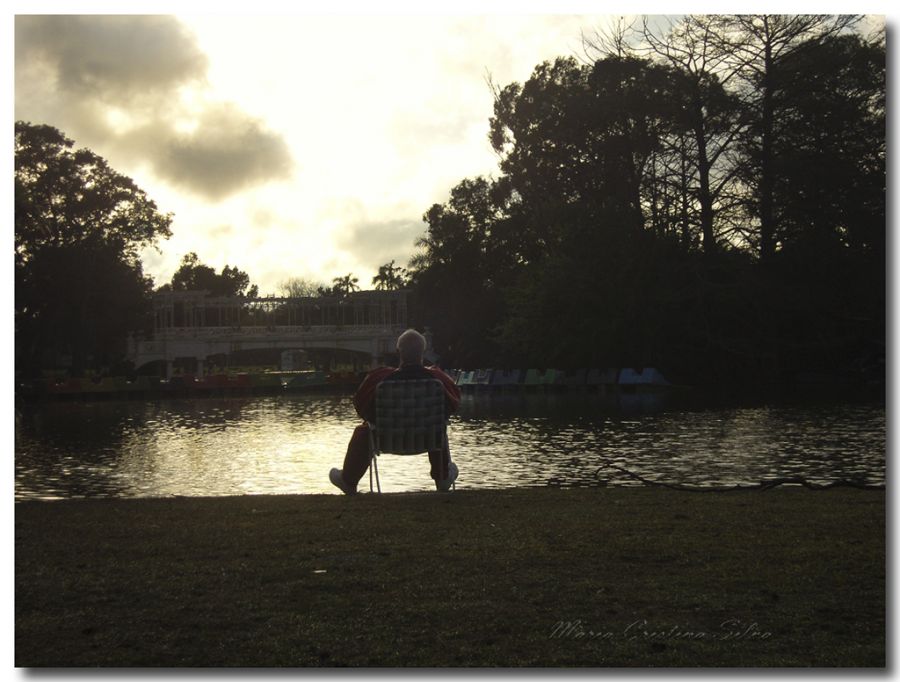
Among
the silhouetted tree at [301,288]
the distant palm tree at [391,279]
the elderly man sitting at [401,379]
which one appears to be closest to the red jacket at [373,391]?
the elderly man sitting at [401,379]

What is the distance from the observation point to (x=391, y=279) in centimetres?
6241

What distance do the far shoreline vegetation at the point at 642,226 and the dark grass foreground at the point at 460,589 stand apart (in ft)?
16.5

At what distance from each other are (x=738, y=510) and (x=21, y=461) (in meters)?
11.8

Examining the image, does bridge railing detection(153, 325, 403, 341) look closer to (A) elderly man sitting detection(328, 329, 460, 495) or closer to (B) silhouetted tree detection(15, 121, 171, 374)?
(B) silhouetted tree detection(15, 121, 171, 374)

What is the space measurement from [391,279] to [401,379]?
54191 mm

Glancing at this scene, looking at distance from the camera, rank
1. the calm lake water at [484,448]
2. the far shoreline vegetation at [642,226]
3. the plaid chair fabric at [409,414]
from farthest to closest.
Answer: the far shoreline vegetation at [642,226] < the calm lake water at [484,448] < the plaid chair fabric at [409,414]

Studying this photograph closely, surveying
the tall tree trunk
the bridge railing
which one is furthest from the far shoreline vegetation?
the bridge railing

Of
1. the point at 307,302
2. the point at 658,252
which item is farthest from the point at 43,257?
the point at 307,302

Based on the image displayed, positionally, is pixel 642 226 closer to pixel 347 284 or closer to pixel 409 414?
pixel 409 414

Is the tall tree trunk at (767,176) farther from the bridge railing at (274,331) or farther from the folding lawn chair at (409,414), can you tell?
the bridge railing at (274,331)

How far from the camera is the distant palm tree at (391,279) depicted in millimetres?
61409

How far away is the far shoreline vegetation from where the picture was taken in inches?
746

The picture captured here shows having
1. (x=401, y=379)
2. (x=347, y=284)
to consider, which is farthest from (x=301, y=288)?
(x=401, y=379)

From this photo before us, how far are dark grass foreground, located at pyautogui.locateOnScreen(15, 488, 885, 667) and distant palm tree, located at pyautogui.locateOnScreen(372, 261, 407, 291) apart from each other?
54182 mm
